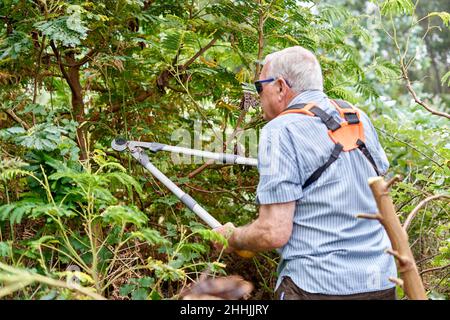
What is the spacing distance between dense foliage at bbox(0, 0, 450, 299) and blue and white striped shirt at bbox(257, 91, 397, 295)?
681 mm

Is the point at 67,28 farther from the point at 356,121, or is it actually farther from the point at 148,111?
the point at 356,121

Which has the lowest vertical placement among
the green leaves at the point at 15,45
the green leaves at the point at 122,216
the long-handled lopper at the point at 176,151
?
the long-handled lopper at the point at 176,151

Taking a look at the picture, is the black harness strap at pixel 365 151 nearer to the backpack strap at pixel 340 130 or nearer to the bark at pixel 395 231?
the backpack strap at pixel 340 130

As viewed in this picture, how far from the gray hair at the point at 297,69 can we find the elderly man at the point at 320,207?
0.13 metres

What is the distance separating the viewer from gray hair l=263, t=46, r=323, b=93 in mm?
2730

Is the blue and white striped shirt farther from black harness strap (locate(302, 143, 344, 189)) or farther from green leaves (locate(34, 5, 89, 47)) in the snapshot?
green leaves (locate(34, 5, 89, 47))

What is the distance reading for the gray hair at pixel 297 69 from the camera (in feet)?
8.96

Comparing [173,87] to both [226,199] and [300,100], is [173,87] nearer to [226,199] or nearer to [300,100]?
[226,199]

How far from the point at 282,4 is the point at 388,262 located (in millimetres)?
2015

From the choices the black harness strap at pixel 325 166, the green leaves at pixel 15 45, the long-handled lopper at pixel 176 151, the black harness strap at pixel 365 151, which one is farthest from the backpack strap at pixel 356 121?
the green leaves at pixel 15 45

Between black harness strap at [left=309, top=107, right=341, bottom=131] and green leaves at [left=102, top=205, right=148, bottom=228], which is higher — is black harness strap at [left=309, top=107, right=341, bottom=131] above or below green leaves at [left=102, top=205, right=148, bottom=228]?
above

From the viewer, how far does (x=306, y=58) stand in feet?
8.98

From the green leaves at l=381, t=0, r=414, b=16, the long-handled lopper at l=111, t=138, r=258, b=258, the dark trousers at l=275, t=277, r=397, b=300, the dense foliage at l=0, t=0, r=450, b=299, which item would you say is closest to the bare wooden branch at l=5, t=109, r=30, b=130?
the dense foliage at l=0, t=0, r=450, b=299

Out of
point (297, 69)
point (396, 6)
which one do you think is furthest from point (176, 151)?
point (396, 6)
